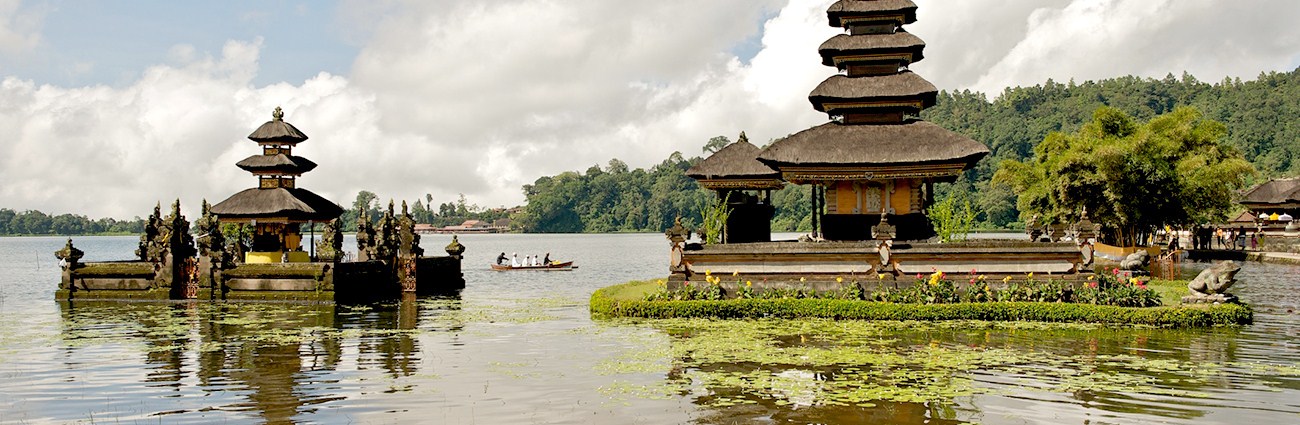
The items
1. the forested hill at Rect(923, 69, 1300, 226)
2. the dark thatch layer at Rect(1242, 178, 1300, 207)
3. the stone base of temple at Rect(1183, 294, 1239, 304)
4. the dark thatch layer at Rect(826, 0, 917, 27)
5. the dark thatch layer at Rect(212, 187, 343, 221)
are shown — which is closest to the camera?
the stone base of temple at Rect(1183, 294, 1239, 304)

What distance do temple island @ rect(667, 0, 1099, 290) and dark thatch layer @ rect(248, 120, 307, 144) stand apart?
1788 cm

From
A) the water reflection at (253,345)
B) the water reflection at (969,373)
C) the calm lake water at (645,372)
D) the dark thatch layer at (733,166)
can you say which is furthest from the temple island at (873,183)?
the water reflection at (253,345)

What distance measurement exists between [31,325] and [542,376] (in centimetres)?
1933

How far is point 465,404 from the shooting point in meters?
16.2

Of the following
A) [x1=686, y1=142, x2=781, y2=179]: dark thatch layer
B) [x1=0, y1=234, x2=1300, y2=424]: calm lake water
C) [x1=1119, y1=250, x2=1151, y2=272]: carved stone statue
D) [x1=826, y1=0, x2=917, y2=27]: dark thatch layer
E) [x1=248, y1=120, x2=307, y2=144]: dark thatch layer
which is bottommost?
[x1=0, y1=234, x2=1300, y2=424]: calm lake water

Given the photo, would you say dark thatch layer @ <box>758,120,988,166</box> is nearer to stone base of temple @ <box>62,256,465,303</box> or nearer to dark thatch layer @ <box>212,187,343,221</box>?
stone base of temple @ <box>62,256,465,303</box>

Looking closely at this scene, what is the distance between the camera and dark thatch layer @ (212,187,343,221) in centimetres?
3988

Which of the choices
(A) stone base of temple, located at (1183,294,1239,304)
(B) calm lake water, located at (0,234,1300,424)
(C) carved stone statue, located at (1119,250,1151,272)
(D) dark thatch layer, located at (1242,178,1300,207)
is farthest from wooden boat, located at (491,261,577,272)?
(D) dark thatch layer, located at (1242,178,1300,207)

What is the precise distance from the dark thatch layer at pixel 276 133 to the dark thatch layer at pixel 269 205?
70.8 inches

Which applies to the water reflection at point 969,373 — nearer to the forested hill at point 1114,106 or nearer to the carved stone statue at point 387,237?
the carved stone statue at point 387,237

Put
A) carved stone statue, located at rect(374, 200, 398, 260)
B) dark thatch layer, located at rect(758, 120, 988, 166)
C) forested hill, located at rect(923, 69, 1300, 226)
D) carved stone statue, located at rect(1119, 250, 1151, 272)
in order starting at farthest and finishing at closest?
forested hill, located at rect(923, 69, 1300, 226)
carved stone statue, located at rect(374, 200, 398, 260)
dark thatch layer, located at rect(758, 120, 988, 166)
carved stone statue, located at rect(1119, 250, 1151, 272)

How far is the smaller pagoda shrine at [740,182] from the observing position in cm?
3875

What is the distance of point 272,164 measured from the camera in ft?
133

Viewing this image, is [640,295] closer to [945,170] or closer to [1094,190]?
[945,170]
